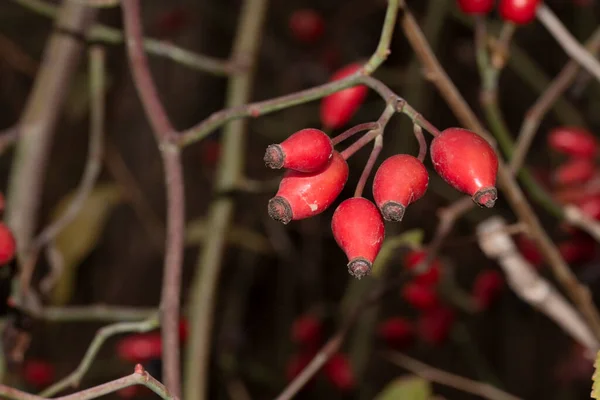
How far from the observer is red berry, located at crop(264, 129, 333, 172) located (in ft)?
2.47

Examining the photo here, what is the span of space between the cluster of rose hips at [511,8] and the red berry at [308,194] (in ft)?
1.58

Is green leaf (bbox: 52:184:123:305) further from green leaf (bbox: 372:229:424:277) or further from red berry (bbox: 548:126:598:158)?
red berry (bbox: 548:126:598:158)

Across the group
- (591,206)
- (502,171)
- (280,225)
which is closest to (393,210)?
(502,171)

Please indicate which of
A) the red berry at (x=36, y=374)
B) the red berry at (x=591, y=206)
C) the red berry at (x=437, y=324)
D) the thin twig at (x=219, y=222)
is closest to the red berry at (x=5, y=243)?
the thin twig at (x=219, y=222)

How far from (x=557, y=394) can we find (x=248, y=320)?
3.86ft

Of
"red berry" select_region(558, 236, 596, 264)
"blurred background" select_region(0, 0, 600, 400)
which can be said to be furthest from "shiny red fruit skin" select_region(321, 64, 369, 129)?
"blurred background" select_region(0, 0, 600, 400)

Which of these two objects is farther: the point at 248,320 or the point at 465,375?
the point at 248,320

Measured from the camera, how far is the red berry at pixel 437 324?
211 cm

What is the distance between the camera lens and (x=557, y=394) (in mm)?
2762

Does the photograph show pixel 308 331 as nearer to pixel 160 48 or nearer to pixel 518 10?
pixel 160 48

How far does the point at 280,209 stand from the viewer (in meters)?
0.77

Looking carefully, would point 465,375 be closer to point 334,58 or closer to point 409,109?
point 334,58

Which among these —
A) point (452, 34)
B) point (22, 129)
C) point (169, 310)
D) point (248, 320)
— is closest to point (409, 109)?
point (169, 310)

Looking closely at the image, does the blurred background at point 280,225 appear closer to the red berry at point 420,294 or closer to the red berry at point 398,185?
the red berry at point 420,294
